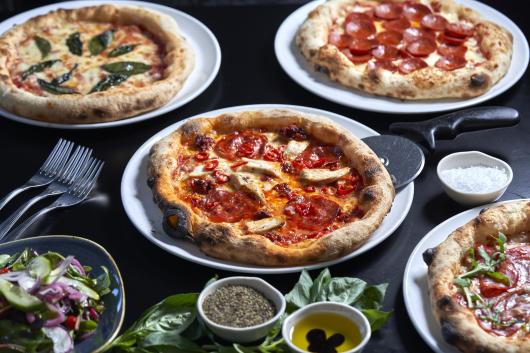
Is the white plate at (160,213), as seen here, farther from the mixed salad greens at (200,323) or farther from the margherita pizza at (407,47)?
the margherita pizza at (407,47)

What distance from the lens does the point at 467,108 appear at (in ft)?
15.3

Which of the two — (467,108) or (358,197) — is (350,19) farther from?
(358,197)

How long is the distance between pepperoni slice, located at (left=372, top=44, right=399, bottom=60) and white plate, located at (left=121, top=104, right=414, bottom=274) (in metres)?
0.87

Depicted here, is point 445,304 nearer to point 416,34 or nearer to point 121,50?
point 416,34

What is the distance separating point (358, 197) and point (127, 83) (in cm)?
171

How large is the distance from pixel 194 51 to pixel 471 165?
1986mm

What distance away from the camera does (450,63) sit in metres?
5.08

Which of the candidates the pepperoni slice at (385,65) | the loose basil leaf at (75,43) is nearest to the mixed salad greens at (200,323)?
the pepperoni slice at (385,65)

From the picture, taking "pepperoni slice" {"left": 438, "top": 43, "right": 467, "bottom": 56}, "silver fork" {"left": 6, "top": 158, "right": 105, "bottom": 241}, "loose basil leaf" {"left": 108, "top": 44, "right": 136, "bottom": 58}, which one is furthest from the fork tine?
"pepperoni slice" {"left": 438, "top": 43, "right": 467, "bottom": 56}

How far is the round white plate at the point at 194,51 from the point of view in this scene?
181 inches

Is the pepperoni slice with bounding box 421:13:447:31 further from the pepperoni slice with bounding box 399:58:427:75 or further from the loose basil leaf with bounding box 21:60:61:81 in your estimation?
the loose basil leaf with bounding box 21:60:61:81

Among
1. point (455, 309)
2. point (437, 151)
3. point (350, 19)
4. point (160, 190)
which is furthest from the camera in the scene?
point (350, 19)

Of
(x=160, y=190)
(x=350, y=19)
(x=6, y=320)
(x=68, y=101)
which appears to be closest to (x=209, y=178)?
(x=160, y=190)

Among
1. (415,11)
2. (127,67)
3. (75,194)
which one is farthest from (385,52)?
(75,194)
